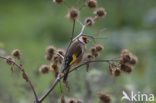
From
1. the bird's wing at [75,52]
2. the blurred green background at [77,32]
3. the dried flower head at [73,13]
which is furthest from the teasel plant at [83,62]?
the blurred green background at [77,32]

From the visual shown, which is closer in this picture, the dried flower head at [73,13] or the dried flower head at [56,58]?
the dried flower head at [73,13]

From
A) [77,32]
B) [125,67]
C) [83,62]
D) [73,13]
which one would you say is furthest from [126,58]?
[77,32]

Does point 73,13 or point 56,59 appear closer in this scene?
point 73,13

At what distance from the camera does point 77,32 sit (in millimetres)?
7004

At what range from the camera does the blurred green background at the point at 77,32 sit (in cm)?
411

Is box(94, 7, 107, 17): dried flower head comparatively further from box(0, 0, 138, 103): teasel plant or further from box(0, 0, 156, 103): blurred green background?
box(0, 0, 156, 103): blurred green background

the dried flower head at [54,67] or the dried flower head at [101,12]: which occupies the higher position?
the dried flower head at [101,12]

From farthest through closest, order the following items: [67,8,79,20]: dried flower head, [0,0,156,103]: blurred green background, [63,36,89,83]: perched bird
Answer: [0,0,156,103]: blurred green background
[63,36,89,83]: perched bird
[67,8,79,20]: dried flower head

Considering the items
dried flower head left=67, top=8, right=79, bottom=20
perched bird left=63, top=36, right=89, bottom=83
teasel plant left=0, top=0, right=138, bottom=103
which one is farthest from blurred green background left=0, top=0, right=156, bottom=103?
dried flower head left=67, top=8, right=79, bottom=20

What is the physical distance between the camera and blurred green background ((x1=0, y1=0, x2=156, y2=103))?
4105 mm

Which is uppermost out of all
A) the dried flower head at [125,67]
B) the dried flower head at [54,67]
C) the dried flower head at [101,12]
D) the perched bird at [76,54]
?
the dried flower head at [101,12]

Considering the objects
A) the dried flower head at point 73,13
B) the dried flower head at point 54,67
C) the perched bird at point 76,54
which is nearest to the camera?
the dried flower head at point 73,13

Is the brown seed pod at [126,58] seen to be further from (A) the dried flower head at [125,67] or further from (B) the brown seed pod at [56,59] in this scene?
(B) the brown seed pod at [56,59]

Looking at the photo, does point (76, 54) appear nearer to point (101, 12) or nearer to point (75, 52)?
point (75, 52)
